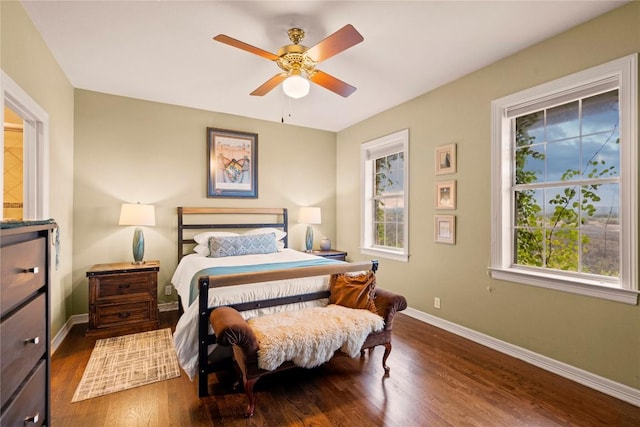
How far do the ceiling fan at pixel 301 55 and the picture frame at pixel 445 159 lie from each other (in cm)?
138

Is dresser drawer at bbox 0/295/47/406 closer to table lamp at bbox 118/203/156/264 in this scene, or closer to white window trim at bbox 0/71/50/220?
white window trim at bbox 0/71/50/220

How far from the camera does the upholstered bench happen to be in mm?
1862

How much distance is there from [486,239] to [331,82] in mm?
2153

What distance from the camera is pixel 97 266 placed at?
3.43 meters

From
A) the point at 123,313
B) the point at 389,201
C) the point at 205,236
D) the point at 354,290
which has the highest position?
the point at 389,201

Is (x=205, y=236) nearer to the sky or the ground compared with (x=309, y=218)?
nearer to the ground

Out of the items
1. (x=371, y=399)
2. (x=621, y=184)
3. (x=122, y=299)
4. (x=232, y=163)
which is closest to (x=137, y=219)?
(x=122, y=299)

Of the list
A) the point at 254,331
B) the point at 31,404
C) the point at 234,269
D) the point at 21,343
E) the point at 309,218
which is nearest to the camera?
the point at 21,343

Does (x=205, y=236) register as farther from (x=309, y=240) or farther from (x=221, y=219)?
(x=309, y=240)

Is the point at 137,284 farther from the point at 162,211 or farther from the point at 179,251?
the point at 162,211

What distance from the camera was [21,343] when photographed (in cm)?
116

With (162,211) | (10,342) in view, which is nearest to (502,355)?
(10,342)

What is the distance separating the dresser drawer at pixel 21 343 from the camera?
104 centimetres

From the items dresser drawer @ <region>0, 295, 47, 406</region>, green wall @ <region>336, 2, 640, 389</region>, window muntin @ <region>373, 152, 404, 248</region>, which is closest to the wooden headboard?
window muntin @ <region>373, 152, 404, 248</region>
